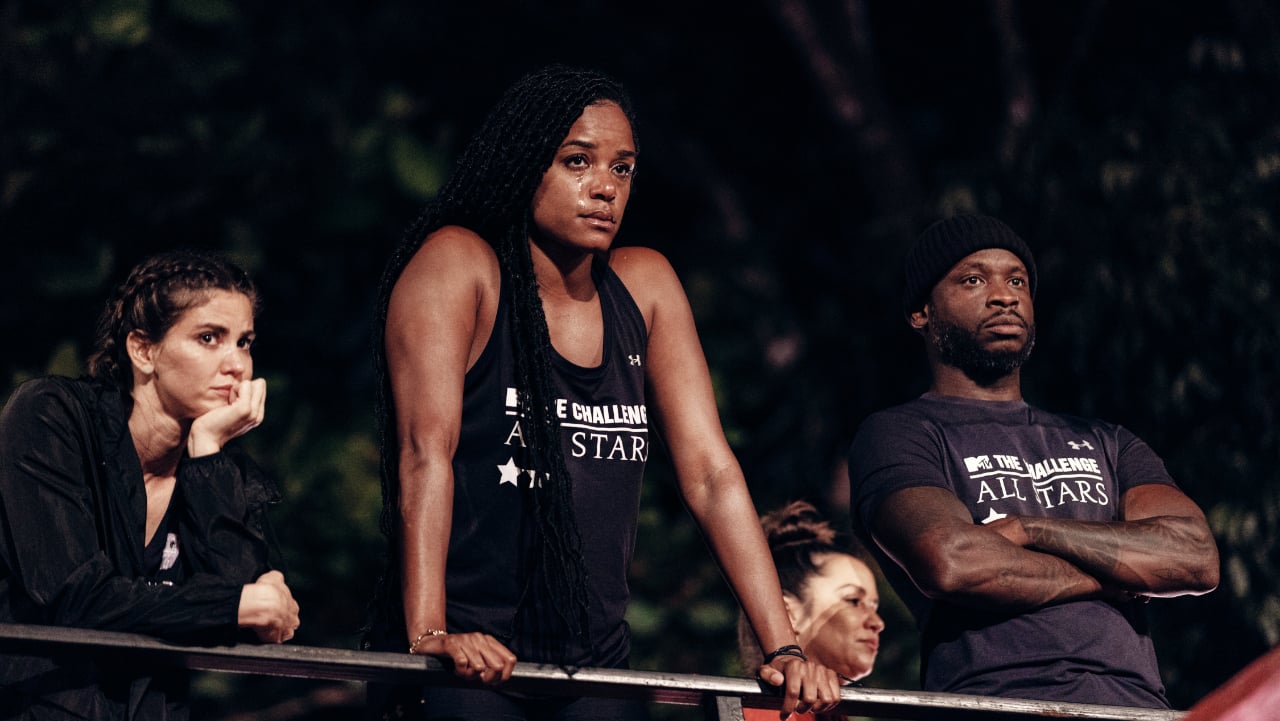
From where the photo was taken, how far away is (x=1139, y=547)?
376cm

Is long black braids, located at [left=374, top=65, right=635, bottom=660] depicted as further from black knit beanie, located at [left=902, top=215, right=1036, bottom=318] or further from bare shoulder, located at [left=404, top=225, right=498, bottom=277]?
black knit beanie, located at [left=902, top=215, right=1036, bottom=318]

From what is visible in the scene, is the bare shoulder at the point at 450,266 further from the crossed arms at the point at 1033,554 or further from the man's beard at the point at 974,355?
the man's beard at the point at 974,355

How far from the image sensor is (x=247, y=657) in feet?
10.1

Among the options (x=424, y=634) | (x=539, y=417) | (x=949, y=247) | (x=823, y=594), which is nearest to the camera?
(x=424, y=634)

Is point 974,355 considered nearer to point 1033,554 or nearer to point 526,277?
point 1033,554

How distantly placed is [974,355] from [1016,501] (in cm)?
44

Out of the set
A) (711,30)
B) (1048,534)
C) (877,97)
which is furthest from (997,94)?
(1048,534)

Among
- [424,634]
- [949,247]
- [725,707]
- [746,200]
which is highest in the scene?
[746,200]

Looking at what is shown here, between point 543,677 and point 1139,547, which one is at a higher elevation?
point 1139,547

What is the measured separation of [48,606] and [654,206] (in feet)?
26.4

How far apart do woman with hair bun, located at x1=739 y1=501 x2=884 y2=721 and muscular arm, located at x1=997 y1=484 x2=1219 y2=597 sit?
84 cm

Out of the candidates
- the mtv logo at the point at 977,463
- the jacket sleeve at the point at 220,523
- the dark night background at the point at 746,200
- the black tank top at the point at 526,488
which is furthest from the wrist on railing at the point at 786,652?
the dark night background at the point at 746,200

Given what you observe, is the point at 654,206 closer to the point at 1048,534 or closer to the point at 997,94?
the point at 997,94

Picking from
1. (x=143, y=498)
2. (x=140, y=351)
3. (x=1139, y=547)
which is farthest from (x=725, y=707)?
(x=140, y=351)
